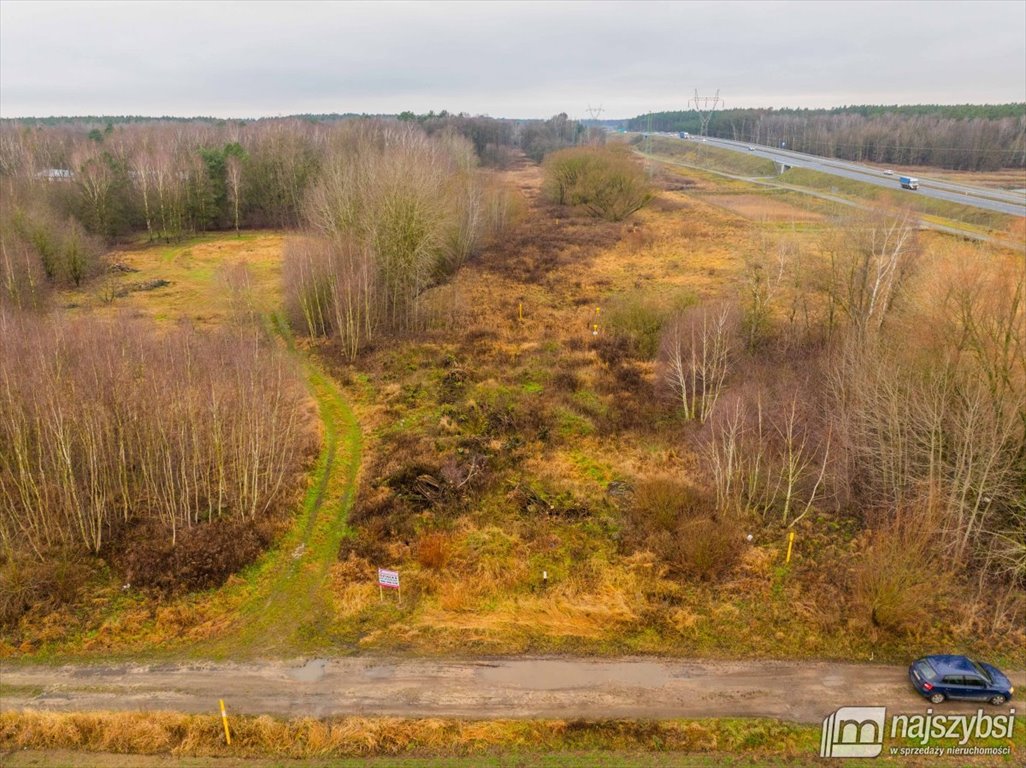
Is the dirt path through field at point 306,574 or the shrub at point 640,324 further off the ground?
the shrub at point 640,324

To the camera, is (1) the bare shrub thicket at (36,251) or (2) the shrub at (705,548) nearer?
(2) the shrub at (705,548)

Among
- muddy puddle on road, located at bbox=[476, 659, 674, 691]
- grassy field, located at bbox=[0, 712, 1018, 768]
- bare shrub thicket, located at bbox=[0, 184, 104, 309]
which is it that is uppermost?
bare shrub thicket, located at bbox=[0, 184, 104, 309]

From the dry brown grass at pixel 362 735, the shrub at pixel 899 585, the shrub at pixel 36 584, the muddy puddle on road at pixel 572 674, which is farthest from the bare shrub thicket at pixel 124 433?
the shrub at pixel 899 585

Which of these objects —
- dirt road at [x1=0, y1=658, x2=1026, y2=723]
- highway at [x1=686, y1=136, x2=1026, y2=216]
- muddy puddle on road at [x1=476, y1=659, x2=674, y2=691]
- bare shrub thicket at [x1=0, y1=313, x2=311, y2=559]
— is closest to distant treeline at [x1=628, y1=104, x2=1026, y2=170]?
highway at [x1=686, y1=136, x2=1026, y2=216]

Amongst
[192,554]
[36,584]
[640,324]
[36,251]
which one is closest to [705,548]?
[192,554]

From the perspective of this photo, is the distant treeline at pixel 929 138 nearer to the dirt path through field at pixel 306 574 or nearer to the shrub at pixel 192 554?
the dirt path through field at pixel 306 574

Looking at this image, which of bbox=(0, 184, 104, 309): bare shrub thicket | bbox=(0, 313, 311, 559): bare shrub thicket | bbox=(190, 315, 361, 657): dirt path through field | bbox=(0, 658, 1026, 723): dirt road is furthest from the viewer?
bbox=(0, 184, 104, 309): bare shrub thicket

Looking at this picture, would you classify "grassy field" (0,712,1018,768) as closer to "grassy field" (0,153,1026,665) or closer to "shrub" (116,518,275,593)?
"grassy field" (0,153,1026,665)
